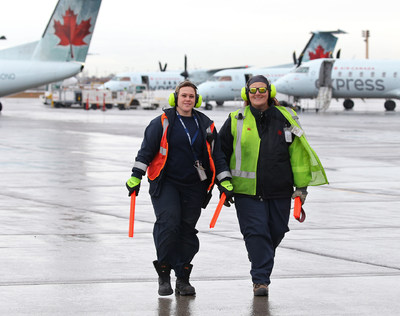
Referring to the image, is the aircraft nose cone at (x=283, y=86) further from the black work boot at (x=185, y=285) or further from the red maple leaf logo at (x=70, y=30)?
the black work boot at (x=185, y=285)

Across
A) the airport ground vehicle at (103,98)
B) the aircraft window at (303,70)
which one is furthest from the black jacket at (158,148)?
the airport ground vehicle at (103,98)

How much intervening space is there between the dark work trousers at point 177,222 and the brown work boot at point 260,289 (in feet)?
1.96

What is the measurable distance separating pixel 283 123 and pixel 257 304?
62.1 inches

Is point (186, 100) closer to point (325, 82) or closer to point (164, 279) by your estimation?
point (164, 279)

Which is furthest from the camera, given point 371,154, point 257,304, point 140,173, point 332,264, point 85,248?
point 371,154

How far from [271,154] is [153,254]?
1.86 metres

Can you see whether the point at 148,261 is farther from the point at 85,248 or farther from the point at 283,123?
the point at 283,123

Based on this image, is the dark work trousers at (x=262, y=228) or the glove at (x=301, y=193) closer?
the dark work trousers at (x=262, y=228)

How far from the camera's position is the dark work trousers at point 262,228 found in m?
6.93

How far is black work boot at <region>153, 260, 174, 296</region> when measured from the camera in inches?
267

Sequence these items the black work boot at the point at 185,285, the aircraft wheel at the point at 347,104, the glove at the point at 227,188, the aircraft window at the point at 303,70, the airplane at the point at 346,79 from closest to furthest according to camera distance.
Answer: the black work boot at the point at 185,285 → the glove at the point at 227,188 → the airplane at the point at 346,79 → the aircraft window at the point at 303,70 → the aircraft wheel at the point at 347,104

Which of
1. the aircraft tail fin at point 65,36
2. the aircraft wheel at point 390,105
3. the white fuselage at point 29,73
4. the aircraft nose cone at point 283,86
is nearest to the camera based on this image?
the white fuselage at point 29,73

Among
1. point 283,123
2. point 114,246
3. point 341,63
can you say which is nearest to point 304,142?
point 283,123

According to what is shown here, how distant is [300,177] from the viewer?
717 cm
